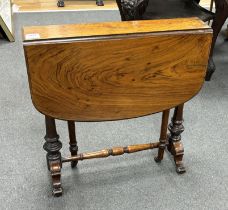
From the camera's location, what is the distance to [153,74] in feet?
4.22

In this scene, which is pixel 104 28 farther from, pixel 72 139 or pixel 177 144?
pixel 177 144

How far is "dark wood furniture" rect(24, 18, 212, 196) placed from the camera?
1146 millimetres

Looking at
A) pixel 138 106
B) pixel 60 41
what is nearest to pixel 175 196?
pixel 138 106

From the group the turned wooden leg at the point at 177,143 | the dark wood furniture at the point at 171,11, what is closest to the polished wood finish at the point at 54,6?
the dark wood furniture at the point at 171,11

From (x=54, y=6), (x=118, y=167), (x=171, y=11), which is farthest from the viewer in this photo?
(x=54, y=6)

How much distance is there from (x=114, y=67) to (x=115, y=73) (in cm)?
3

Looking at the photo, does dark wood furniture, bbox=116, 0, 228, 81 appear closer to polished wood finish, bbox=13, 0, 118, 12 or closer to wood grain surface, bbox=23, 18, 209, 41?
wood grain surface, bbox=23, 18, 209, 41

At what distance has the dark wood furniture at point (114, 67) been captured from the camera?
115 cm

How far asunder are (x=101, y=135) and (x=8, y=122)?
1.93 ft

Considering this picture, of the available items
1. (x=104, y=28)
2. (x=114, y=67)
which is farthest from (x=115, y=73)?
(x=104, y=28)

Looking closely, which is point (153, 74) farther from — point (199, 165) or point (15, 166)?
point (15, 166)

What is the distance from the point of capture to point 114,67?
1220mm

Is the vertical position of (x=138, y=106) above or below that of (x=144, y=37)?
below

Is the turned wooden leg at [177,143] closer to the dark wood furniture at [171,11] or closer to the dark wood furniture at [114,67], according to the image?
the dark wood furniture at [114,67]
